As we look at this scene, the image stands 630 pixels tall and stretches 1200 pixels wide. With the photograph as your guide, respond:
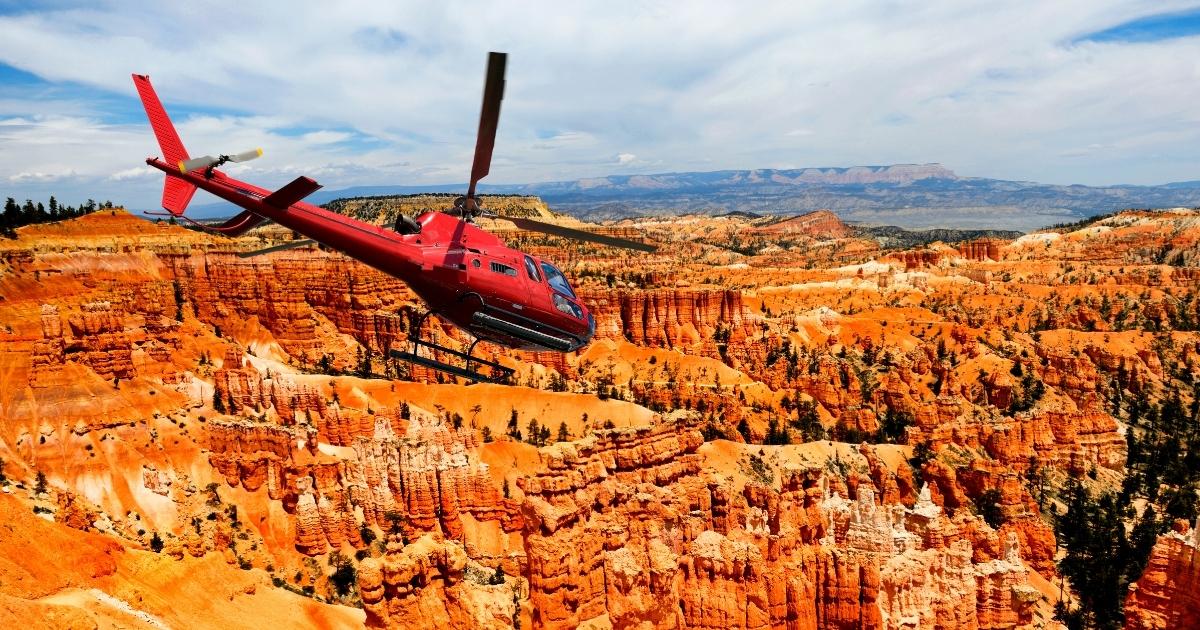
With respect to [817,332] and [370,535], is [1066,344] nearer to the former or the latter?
[817,332]

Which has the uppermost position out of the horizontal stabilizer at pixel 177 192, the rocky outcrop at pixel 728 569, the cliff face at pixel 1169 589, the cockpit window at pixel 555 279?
the horizontal stabilizer at pixel 177 192

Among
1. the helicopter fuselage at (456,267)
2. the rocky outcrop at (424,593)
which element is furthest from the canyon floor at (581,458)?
the helicopter fuselage at (456,267)

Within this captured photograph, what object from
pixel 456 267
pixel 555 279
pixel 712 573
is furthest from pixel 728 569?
pixel 456 267

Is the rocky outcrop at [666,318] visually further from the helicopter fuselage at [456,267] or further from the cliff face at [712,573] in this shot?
the helicopter fuselage at [456,267]

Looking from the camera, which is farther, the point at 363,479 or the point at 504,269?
the point at 363,479

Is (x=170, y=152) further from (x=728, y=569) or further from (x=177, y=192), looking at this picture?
(x=728, y=569)

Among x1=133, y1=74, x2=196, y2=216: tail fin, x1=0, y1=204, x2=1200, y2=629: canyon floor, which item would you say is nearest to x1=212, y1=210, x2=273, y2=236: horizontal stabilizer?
x1=133, y1=74, x2=196, y2=216: tail fin
